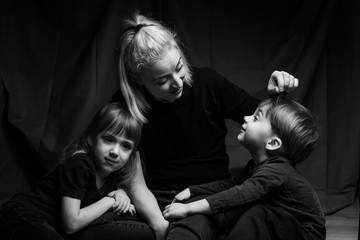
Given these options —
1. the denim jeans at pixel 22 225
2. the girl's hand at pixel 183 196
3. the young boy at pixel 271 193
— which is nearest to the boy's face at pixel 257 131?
the young boy at pixel 271 193

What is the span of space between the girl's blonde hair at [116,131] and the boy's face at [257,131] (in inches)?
12.9

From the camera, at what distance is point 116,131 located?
5.81ft

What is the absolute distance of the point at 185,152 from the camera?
74.7 inches

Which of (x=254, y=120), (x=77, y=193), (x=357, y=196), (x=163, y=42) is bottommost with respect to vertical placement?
(x=357, y=196)

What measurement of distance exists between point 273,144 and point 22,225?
0.75m

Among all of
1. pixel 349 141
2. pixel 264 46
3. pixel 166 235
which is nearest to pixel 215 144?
pixel 166 235

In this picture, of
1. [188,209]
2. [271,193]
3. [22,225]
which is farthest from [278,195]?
[22,225]

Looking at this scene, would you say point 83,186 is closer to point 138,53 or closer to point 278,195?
point 138,53

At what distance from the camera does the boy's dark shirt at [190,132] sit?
1.88 m

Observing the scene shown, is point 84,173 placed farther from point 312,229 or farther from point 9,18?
point 9,18

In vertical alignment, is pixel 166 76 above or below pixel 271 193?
above

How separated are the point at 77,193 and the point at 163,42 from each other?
52 centimetres

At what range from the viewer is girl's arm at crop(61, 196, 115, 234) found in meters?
1.68

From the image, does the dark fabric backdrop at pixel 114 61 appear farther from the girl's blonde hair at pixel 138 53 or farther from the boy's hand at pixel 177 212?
the boy's hand at pixel 177 212
